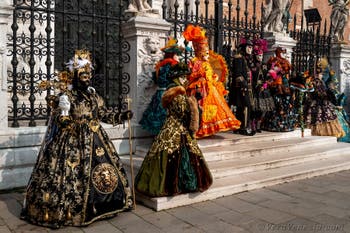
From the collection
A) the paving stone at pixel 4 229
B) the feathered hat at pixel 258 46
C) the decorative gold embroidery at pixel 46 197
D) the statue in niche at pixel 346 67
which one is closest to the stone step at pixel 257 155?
the decorative gold embroidery at pixel 46 197

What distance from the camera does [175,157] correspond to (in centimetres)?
508

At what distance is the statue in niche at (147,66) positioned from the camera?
714 cm

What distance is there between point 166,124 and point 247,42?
3.83 meters

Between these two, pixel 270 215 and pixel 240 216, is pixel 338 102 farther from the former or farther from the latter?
pixel 240 216

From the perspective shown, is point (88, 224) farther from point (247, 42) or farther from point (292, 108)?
point (292, 108)

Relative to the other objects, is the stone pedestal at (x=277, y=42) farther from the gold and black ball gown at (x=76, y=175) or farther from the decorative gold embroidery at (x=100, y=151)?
the decorative gold embroidery at (x=100, y=151)

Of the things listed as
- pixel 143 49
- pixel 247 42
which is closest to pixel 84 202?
pixel 143 49

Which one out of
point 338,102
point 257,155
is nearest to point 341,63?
point 338,102

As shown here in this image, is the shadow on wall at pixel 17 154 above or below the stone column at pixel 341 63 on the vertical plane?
below

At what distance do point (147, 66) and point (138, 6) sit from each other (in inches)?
45.8

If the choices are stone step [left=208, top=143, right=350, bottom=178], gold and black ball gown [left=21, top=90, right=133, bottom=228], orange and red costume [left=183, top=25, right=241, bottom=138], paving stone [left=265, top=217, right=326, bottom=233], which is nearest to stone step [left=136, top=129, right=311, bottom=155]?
orange and red costume [left=183, top=25, right=241, bottom=138]

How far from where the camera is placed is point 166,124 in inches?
208

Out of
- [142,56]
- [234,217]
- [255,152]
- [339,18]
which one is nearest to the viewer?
[234,217]

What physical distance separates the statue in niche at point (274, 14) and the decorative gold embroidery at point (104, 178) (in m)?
7.12
